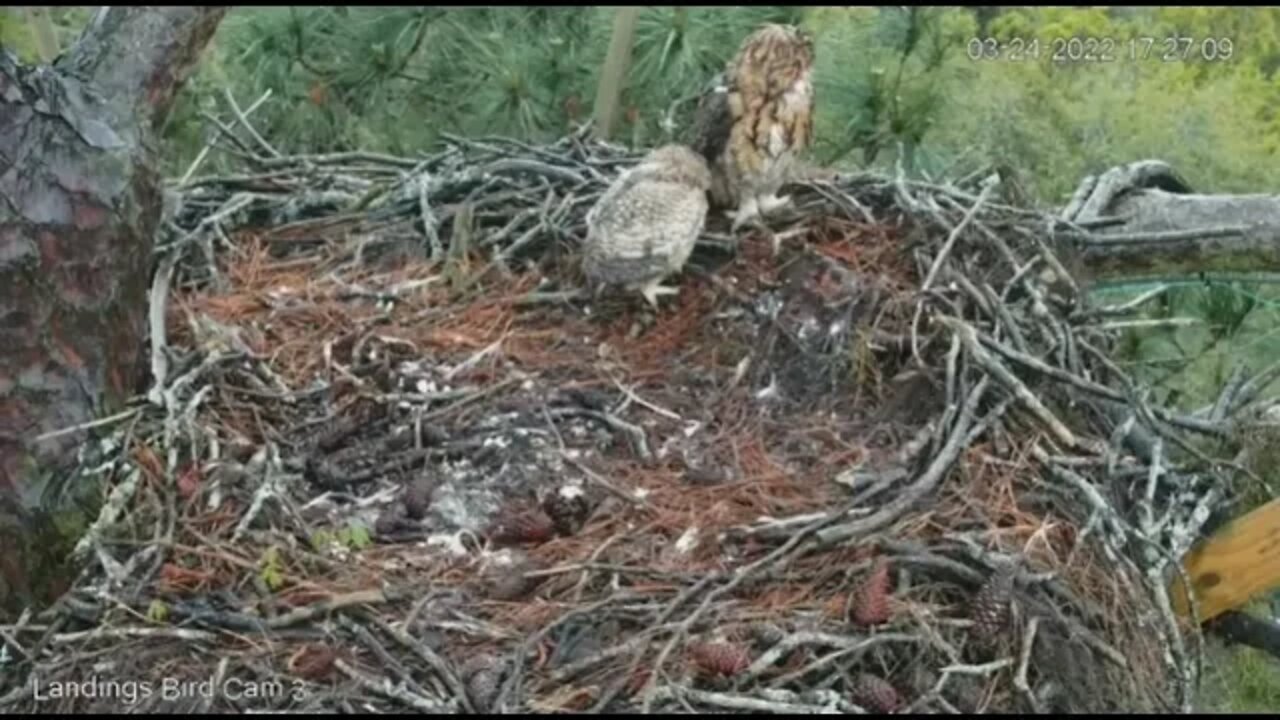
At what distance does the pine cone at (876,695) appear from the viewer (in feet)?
8.18

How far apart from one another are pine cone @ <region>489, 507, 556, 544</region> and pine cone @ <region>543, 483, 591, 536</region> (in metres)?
0.02

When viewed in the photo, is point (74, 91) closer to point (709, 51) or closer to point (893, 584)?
point (893, 584)

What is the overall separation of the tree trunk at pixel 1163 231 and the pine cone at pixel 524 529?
4.33 feet

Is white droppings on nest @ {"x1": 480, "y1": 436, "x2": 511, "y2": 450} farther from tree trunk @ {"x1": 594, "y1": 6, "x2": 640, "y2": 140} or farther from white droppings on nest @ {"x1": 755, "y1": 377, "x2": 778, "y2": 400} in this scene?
tree trunk @ {"x1": 594, "y1": 6, "x2": 640, "y2": 140}

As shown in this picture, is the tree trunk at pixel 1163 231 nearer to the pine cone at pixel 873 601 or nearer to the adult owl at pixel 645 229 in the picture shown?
the adult owl at pixel 645 229

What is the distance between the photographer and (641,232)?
358 centimetres

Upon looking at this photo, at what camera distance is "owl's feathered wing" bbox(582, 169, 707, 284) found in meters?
3.59

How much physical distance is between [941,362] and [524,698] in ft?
3.89

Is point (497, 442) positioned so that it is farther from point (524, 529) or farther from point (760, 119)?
point (760, 119)

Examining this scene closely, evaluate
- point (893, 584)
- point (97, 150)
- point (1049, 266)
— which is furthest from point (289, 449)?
point (1049, 266)

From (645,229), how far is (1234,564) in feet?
4.46
